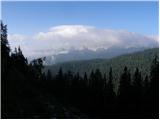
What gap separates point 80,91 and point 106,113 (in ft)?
39.4

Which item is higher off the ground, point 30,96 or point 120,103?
point 30,96

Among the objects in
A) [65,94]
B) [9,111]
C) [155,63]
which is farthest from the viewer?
[65,94]

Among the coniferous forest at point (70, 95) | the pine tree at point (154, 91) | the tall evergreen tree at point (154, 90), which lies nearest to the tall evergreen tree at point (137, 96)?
the coniferous forest at point (70, 95)

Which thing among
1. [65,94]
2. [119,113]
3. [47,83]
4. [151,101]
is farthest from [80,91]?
[151,101]

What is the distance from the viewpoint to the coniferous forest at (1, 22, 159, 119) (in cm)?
4597

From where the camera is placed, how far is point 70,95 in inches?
3583

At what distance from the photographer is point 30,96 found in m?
50.8

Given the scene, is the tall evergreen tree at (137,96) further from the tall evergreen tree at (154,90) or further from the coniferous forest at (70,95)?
the tall evergreen tree at (154,90)

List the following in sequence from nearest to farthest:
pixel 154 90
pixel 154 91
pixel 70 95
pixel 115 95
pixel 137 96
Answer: pixel 154 91, pixel 154 90, pixel 137 96, pixel 115 95, pixel 70 95

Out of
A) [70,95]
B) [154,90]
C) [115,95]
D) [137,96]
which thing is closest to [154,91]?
[154,90]

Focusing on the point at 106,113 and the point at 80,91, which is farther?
the point at 80,91

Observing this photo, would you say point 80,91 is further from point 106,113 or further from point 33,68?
point 33,68

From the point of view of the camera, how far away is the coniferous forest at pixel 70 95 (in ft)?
151

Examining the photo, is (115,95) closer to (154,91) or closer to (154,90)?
(154,90)
